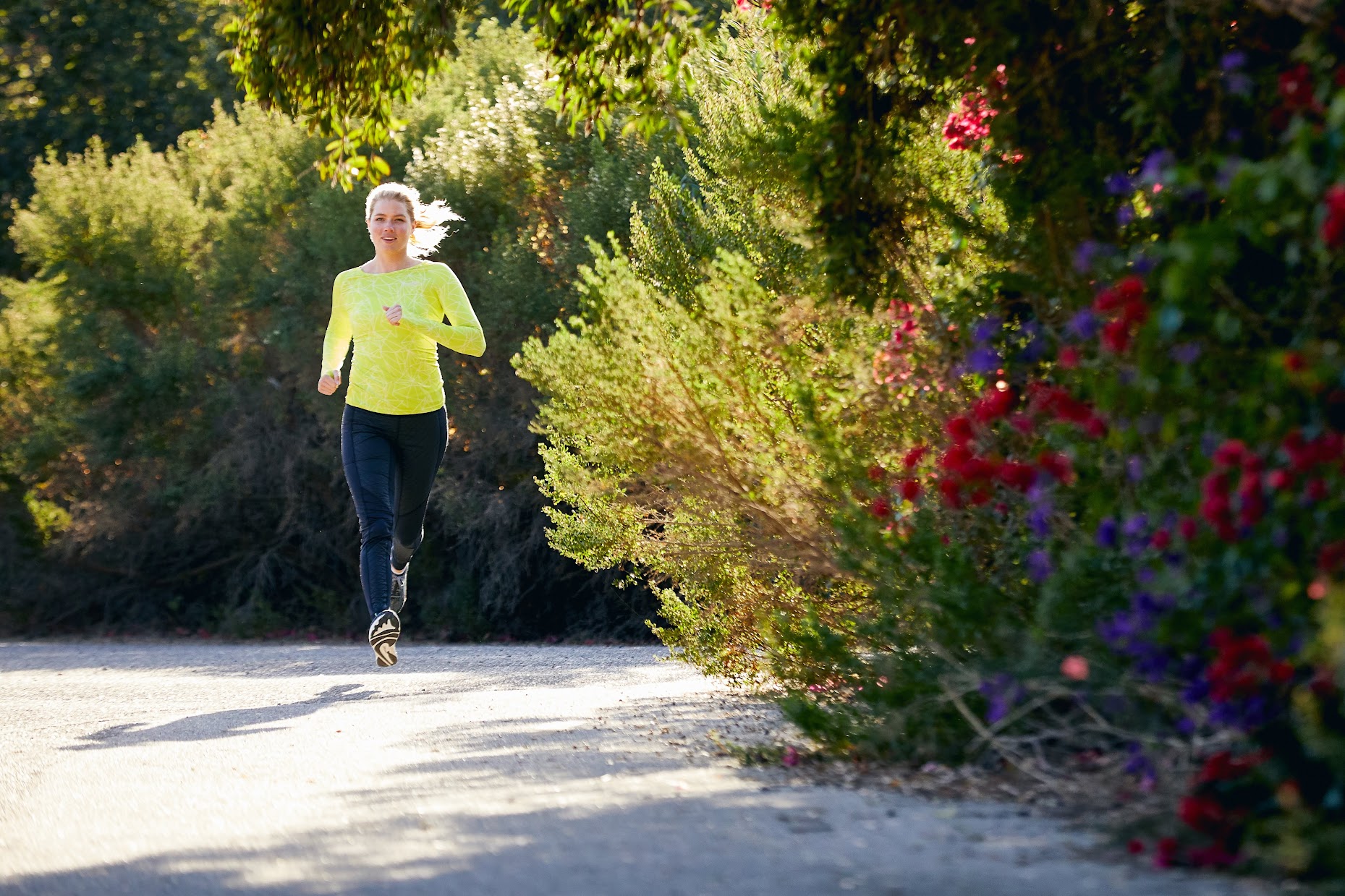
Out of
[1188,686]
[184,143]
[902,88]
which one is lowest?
[1188,686]

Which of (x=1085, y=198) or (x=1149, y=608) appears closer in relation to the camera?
(x=1149, y=608)

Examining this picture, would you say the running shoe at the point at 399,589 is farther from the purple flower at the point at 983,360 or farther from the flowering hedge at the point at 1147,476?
the purple flower at the point at 983,360

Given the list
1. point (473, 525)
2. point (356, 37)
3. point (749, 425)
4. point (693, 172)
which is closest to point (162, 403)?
point (473, 525)

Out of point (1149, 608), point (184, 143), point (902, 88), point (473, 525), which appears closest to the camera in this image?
point (1149, 608)

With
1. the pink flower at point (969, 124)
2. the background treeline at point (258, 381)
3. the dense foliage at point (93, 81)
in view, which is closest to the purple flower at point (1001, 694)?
the pink flower at point (969, 124)

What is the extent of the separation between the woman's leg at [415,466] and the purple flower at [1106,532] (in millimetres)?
4964

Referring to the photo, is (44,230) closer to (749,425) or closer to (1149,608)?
(749,425)

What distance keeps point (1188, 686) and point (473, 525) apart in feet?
35.8

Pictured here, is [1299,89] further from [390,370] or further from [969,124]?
[390,370]

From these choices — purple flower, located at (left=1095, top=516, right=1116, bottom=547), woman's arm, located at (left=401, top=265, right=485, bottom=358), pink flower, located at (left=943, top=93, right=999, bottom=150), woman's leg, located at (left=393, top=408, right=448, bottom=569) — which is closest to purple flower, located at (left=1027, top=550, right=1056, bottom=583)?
purple flower, located at (left=1095, top=516, right=1116, bottom=547)

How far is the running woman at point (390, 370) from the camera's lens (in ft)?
27.1

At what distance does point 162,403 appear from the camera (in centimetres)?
1725

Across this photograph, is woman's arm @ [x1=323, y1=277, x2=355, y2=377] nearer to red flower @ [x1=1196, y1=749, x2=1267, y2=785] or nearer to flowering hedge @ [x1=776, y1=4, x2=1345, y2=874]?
flowering hedge @ [x1=776, y1=4, x2=1345, y2=874]

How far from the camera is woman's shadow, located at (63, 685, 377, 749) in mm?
6730
